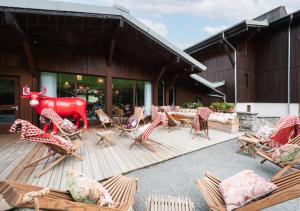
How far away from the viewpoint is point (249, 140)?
13.7ft

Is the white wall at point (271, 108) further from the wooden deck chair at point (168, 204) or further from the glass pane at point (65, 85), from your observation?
the wooden deck chair at point (168, 204)

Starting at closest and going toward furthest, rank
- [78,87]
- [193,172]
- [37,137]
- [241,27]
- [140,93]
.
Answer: [37,137] → [193,172] → [78,87] → [140,93] → [241,27]

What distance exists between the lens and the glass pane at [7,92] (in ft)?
20.4

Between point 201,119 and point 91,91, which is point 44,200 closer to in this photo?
point 201,119

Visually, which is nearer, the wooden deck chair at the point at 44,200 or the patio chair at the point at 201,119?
the wooden deck chair at the point at 44,200

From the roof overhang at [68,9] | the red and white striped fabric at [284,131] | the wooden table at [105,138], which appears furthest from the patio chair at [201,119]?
the roof overhang at [68,9]

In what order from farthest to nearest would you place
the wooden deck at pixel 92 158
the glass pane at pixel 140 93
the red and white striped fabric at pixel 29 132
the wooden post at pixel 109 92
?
the glass pane at pixel 140 93 < the wooden post at pixel 109 92 < the wooden deck at pixel 92 158 < the red and white striped fabric at pixel 29 132

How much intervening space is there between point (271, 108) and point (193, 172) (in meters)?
11.2

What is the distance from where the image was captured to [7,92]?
6.29 meters

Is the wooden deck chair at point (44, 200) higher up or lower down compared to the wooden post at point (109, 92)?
lower down

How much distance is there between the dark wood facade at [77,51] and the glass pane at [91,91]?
32 cm

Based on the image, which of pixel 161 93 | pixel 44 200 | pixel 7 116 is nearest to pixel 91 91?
pixel 7 116

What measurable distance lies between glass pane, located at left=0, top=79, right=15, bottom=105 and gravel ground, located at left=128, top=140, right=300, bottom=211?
19.6ft

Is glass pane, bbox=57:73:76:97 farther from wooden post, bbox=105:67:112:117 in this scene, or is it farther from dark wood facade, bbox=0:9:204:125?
wooden post, bbox=105:67:112:117
